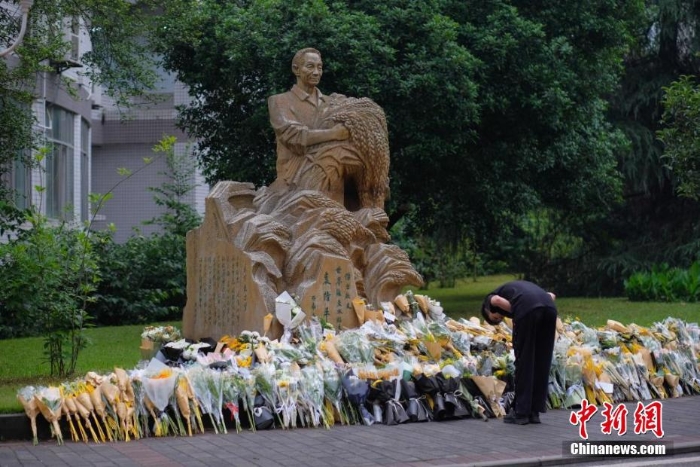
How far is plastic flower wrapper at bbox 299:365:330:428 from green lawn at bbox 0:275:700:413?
2256 mm

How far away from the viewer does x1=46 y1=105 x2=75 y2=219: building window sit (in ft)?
71.8

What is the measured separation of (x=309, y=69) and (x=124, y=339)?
6019mm

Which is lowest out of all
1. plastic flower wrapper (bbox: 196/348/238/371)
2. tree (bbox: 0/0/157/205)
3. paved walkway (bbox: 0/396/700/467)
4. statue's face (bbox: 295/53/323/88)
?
paved walkway (bbox: 0/396/700/467)

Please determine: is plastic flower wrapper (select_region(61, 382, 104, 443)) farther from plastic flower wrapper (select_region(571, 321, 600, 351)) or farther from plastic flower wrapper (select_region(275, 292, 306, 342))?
plastic flower wrapper (select_region(571, 321, 600, 351))

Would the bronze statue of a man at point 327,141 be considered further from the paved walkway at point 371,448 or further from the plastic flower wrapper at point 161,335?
the paved walkway at point 371,448

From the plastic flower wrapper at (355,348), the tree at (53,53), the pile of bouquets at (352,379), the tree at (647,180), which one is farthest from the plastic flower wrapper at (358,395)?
the tree at (647,180)

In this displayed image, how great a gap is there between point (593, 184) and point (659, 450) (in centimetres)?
1316

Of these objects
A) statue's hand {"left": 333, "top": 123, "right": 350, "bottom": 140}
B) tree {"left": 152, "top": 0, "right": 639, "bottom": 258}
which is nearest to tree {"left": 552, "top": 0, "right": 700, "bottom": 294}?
tree {"left": 152, "top": 0, "right": 639, "bottom": 258}

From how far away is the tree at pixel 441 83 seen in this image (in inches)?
635

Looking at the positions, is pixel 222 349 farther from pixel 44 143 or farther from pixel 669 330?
pixel 44 143

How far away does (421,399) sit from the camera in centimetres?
897

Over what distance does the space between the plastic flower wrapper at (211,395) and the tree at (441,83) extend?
318 inches

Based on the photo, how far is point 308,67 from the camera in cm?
1225

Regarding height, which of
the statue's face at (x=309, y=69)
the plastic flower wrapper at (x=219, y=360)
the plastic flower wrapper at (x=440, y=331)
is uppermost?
the statue's face at (x=309, y=69)
